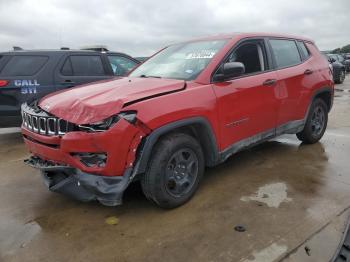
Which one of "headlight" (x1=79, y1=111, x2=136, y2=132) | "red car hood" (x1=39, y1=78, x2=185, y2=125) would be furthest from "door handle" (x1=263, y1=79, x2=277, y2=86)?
"headlight" (x1=79, y1=111, x2=136, y2=132)

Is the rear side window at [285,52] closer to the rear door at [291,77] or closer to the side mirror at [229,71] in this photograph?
the rear door at [291,77]

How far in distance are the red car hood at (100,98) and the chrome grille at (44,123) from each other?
6 cm

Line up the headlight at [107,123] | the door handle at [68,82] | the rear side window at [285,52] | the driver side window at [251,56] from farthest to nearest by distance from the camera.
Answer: the door handle at [68,82]
the rear side window at [285,52]
the driver side window at [251,56]
the headlight at [107,123]

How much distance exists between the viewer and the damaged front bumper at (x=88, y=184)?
10.2ft

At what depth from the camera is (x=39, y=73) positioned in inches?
249

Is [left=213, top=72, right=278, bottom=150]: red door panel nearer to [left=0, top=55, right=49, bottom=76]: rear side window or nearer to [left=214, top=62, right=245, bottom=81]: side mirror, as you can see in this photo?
[left=214, top=62, right=245, bottom=81]: side mirror

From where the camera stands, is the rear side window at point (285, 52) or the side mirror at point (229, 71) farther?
the rear side window at point (285, 52)

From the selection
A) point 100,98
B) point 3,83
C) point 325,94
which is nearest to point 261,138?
point 325,94

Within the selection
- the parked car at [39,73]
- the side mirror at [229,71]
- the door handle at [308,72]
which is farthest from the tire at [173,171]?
the parked car at [39,73]

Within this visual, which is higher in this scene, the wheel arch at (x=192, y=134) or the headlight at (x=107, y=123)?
the headlight at (x=107, y=123)

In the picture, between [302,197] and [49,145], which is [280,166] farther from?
[49,145]

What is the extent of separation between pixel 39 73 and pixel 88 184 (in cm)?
390

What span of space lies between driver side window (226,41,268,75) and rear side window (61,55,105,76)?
355 cm

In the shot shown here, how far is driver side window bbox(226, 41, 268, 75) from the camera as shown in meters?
4.25
